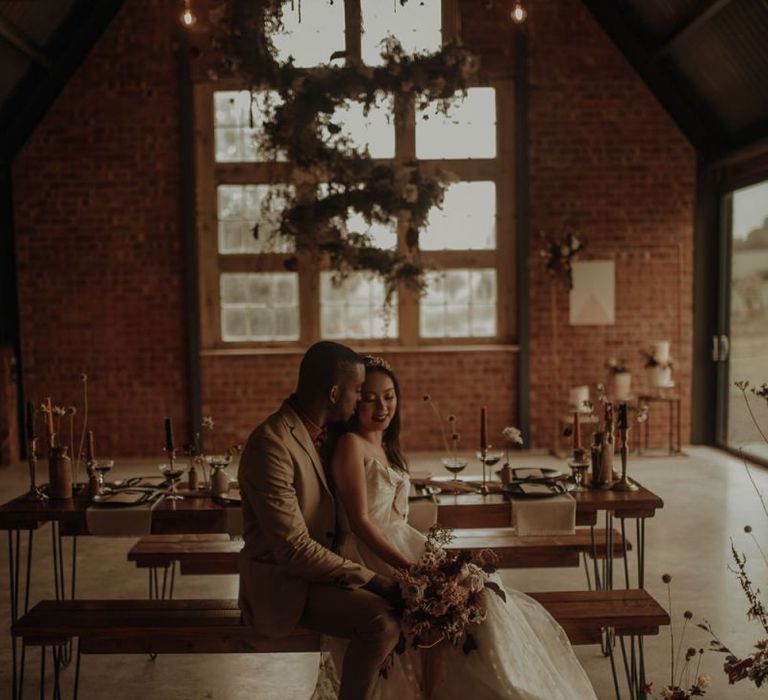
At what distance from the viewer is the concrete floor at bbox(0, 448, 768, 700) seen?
133 inches

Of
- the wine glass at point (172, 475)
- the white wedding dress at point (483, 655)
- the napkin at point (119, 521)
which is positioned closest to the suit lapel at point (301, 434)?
the white wedding dress at point (483, 655)

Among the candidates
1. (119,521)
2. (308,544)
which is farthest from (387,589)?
(119,521)

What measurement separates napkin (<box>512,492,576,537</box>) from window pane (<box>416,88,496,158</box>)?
5.43m

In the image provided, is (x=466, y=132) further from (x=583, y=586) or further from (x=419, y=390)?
(x=583, y=586)

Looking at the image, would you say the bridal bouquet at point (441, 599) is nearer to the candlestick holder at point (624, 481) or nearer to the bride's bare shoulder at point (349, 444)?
the bride's bare shoulder at point (349, 444)

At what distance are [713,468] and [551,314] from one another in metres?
2.09

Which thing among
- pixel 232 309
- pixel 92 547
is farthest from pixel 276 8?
pixel 92 547

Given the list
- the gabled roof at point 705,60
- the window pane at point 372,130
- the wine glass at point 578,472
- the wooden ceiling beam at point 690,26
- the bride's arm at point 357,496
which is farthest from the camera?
the window pane at point 372,130

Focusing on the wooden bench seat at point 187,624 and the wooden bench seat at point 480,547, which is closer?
the wooden bench seat at point 187,624

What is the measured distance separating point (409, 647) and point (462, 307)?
5.93 m

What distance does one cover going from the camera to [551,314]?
8234mm

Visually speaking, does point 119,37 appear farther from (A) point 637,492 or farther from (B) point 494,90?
(A) point 637,492

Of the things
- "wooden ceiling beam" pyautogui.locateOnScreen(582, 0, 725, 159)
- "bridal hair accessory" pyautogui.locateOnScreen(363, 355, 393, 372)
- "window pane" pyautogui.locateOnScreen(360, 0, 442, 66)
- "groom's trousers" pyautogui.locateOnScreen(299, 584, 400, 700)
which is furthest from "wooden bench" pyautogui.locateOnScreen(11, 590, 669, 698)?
"wooden ceiling beam" pyautogui.locateOnScreen(582, 0, 725, 159)

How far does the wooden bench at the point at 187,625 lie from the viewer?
2.78m
